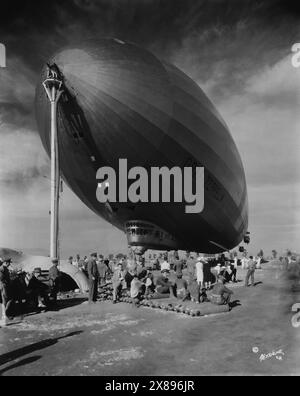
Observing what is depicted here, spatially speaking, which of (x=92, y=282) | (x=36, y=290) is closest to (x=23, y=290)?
(x=36, y=290)

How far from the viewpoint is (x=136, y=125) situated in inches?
823

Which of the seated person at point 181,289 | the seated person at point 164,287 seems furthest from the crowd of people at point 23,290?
the seated person at point 181,289

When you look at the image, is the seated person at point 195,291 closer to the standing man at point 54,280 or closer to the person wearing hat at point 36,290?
the standing man at point 54,280

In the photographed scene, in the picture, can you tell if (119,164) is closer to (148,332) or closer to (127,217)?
(127,217)

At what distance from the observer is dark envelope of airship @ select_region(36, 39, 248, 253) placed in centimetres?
1956

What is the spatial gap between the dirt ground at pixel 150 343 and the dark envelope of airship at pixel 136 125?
35.5ft

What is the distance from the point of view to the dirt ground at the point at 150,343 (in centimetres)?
767

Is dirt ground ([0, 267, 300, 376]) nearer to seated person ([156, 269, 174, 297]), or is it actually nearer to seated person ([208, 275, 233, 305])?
seated person ([208, 275, 233, 305])

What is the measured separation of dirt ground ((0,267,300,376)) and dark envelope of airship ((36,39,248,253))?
10.8 m

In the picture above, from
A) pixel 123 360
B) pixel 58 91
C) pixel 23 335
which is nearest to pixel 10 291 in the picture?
pixel 23 335

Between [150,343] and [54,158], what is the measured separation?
11691 millimetres

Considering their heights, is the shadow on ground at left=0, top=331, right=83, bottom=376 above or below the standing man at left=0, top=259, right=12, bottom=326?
below

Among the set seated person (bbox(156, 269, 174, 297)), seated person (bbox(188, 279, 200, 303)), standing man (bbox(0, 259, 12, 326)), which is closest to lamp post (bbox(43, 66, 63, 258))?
standing man (bbox(0, 259, 12, 326))

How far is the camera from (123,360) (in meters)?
7.99
